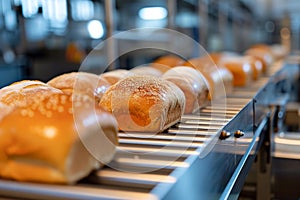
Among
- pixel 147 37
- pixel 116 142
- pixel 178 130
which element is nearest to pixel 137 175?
pixel 116 142

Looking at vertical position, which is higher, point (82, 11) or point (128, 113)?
point (82, 11)

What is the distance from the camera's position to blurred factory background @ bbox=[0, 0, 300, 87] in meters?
3.39

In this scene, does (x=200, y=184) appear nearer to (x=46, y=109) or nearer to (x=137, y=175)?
(x=137, y=175)

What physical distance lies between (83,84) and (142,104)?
208 mm

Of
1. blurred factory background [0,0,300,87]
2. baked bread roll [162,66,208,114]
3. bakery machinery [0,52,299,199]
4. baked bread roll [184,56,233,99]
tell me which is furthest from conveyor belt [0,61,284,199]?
blurred factory background [0,0,300,87]

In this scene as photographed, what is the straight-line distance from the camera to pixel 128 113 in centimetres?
85

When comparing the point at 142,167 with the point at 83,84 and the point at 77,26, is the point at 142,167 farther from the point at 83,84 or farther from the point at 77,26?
the point at 77,26

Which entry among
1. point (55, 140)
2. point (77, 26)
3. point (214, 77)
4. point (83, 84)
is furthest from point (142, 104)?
point (77, 26)

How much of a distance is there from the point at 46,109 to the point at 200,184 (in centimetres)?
28

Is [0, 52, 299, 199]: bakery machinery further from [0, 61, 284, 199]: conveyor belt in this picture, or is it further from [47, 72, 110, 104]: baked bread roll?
[47, 72, 110, 104]: baked bread roll

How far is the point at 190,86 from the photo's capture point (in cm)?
110

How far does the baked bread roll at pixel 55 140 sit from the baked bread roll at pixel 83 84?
1.03 ft

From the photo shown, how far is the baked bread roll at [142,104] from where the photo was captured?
2.72ft

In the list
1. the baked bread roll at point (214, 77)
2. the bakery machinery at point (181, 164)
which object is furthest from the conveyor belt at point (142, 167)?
the baked bread roll at point (214, 77)
